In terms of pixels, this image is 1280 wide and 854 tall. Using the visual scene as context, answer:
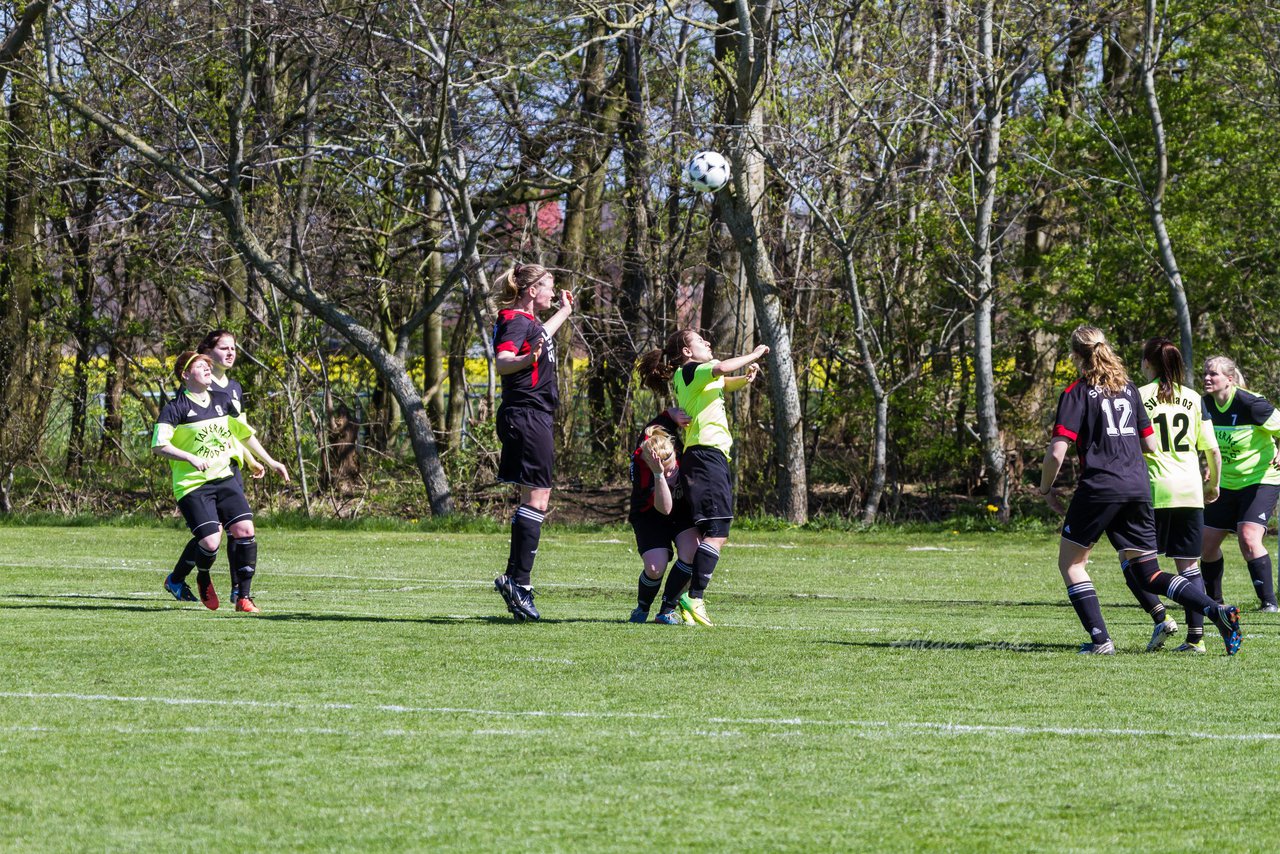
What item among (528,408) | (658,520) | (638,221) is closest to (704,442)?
(658,520)

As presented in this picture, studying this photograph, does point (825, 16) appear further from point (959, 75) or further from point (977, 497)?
point (977, 497)

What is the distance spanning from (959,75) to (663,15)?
440cm

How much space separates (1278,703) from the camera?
648 centimetres

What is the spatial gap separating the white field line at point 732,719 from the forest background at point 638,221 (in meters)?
13.7

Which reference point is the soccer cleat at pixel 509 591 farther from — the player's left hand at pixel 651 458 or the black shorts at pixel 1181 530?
the black shorts at pixel 1181 530

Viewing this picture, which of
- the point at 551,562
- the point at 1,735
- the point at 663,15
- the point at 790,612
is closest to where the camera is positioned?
the point at 1,735

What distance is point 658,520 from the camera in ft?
30.6

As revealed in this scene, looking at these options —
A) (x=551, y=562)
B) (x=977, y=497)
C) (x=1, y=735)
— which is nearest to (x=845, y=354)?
(x=977, y=497)

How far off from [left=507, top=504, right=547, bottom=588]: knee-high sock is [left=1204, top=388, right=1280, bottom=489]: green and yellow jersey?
4859 millimetres

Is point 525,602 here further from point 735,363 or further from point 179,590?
point 179,590

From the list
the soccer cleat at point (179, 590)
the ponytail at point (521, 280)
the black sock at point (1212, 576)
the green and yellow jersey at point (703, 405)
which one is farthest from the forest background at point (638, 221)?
the green and yellow jersey at point (703, 405)

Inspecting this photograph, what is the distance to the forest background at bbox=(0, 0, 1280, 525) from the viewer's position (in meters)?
20.2

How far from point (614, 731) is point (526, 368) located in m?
3.56

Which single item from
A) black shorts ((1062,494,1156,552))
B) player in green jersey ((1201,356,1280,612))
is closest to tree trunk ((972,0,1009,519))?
player in green jersey ((1201,356,1280,612))
